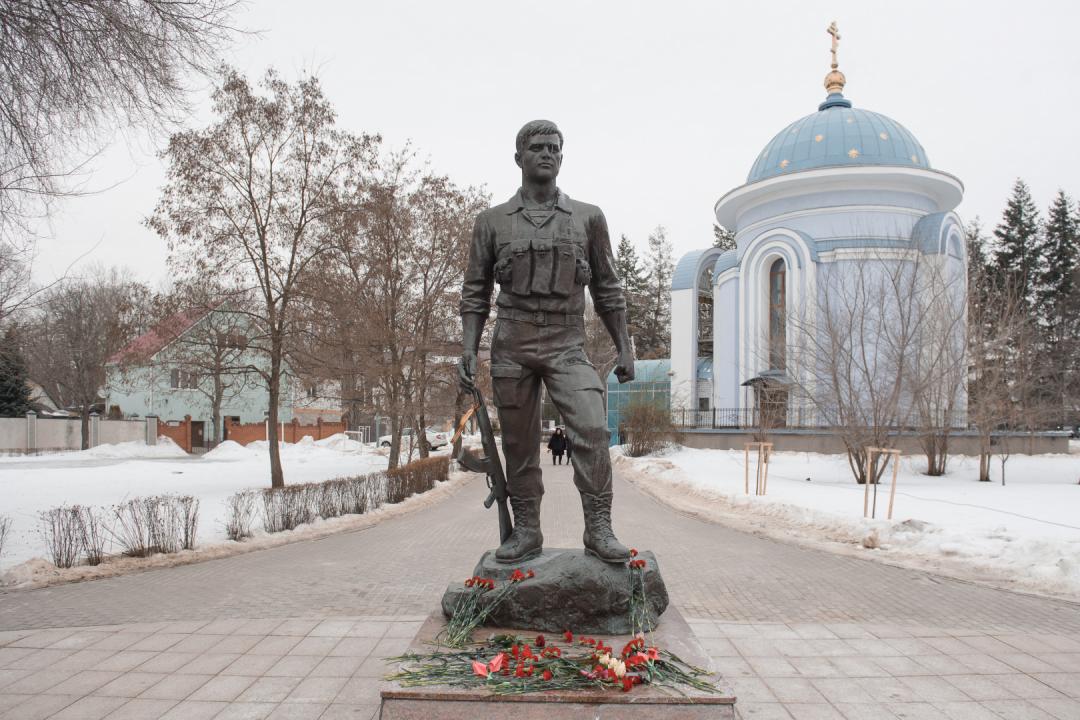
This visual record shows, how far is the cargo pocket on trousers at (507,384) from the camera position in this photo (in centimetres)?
459

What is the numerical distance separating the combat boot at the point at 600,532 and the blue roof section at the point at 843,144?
26613 mm

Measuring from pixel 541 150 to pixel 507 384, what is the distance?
1.48 metres

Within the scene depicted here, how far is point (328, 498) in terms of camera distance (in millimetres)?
12852

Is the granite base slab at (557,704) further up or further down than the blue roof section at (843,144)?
further down

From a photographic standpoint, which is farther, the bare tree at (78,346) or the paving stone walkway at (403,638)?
the bare tree at (78,346)

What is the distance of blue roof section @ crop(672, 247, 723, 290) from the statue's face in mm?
30341

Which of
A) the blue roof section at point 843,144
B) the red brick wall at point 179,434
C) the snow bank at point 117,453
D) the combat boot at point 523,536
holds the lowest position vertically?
the snow bank at point 117,453

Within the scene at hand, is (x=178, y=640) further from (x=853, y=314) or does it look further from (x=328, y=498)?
(x=853, y=314)

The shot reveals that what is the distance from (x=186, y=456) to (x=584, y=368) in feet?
109

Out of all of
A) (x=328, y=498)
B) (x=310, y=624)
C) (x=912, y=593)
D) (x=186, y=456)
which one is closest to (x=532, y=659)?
(x=310, y=624)

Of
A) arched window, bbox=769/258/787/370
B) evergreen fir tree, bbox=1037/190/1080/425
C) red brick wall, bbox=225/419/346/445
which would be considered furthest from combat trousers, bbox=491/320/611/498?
evergreen fir tree, bbox=1037/190/1080/425

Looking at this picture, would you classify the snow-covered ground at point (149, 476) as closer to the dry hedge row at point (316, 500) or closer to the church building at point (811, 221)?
the dry hedge row at point (316, 500)

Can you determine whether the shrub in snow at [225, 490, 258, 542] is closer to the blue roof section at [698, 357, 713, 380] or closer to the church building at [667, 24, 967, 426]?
the church building at [667, 24, 967, 426]

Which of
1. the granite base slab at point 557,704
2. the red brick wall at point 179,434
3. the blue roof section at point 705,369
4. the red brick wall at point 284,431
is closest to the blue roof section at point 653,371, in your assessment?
the blue roof section at point 705,369
